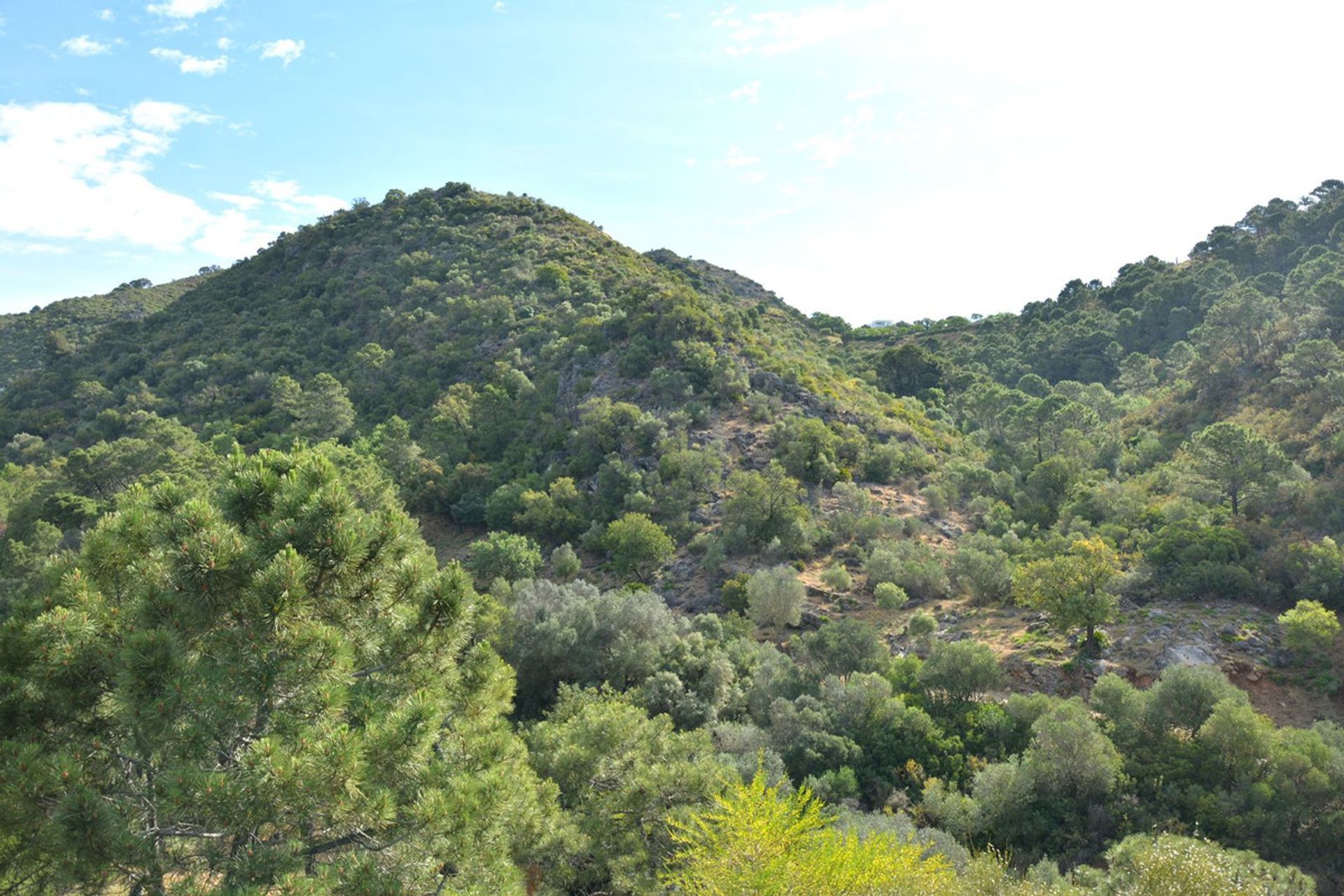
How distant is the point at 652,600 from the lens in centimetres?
2164

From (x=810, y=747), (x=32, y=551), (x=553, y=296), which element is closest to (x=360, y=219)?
(x=553, y=296)

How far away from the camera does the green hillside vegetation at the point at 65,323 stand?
206 feet

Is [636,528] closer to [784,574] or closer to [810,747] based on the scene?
[784,574]

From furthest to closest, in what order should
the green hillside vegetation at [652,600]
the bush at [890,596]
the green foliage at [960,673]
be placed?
the bush at [890,596], the green foliage at [960,673], the green hillside vegetation at [652,600]

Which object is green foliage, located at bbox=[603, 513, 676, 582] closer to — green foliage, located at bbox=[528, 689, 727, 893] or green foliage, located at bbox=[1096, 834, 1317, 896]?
green foliage, located at bbox=[528, 689, 727, 893]

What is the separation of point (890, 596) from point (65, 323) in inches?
3556

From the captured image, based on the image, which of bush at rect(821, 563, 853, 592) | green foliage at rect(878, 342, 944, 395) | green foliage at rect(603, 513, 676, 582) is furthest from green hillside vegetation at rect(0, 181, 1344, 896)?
green foliage at rect(878, 342, 944, 395)

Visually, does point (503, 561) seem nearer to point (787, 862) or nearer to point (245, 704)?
point (787, 862)

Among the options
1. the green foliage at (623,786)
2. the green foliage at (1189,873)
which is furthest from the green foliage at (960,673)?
the green foliage at (623,786)

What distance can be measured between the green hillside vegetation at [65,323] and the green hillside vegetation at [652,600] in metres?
6.11

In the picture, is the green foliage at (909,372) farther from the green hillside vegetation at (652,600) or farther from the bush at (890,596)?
the bush at (890,596)

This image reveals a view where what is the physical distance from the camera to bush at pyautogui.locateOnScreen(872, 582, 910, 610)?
24.8 m

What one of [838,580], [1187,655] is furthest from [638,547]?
[1187,655]

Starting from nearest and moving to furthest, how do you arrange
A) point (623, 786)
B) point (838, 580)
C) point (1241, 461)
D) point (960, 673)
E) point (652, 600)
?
point (623, 786) → point (960, 673) → point (652, 600) → point (1241, 461) → point (838, 580)
